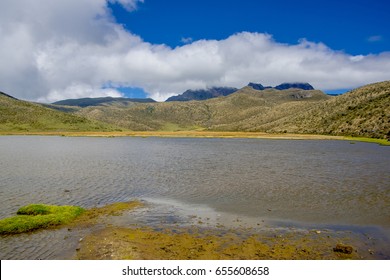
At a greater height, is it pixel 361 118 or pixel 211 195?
→ pixel 361 118

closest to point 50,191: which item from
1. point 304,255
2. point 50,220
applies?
point 50,220

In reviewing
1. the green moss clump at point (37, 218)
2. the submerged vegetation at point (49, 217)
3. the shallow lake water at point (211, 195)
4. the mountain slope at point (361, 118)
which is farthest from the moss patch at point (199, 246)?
the mountain slope at point (361, 118)

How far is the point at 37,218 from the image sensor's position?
19.7 m

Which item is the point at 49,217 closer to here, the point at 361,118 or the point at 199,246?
the point at 199,246

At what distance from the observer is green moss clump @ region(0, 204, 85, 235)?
18422mm

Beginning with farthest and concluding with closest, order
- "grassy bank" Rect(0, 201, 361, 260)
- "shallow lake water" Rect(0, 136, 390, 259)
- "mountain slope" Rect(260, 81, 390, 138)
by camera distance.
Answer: "mountain slope" Rect(260, 81, 390, 138) → "shallow lake water" Rect(0, 136, 390, 259) → "grassy bank" Rect(0, 201, 361, 260)

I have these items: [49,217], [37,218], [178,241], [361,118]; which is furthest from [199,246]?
[361,118]

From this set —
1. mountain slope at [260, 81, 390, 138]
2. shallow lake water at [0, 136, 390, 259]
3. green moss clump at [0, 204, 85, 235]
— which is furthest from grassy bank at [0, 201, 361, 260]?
mountain slope at [260, 81, 390, 138]

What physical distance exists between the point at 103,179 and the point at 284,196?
63.6 ft

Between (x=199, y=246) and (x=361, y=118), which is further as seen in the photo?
(x=361, y=118)

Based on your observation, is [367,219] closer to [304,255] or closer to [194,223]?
[304,255]

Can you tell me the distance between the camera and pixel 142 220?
818 inches

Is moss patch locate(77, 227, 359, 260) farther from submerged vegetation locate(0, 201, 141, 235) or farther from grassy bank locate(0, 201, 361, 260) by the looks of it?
submerged vegetation locate(0, 201, 141, 235)
